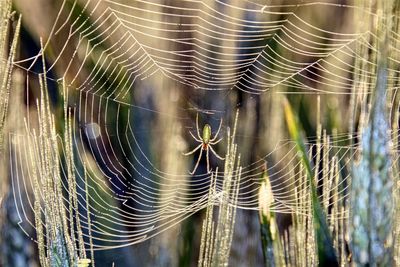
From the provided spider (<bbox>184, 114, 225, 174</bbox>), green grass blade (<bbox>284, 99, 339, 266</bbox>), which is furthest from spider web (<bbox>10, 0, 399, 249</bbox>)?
green grass blade (<bbox>284, 99, 339, 266</bbox>)

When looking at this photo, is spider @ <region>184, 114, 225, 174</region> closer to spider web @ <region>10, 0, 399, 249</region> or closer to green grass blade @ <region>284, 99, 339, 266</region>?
spider web @ <region>10, 0, 399, 249</region>

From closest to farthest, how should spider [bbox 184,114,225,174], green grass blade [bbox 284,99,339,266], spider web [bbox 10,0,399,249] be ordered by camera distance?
green grass blade [bbox 284,99,339,266], spider web [bbox 10,0,399,249], spider [bbox 184,114,225,174]

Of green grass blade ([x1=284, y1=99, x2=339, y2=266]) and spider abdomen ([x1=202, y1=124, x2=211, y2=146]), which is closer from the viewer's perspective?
green grass blade ([x1=284, y1=99, x2=339, y2=266])

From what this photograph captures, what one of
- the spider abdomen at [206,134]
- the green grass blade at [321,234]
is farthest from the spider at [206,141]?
the green grass blade at [321,234]

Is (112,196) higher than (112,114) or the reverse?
the reverse

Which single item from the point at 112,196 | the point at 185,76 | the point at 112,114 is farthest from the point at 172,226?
the point at 185,76

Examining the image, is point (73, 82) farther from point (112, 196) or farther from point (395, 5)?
point (395, 5)

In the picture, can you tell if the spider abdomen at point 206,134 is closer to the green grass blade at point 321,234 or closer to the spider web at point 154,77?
the spider web at point 154,77

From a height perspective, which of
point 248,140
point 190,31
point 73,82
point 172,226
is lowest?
point 172,226
